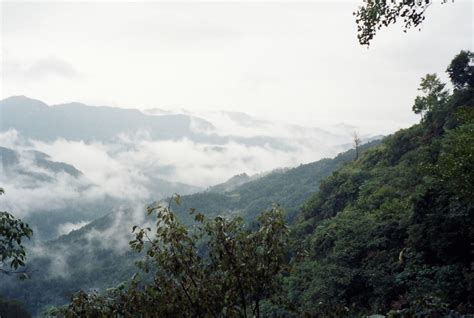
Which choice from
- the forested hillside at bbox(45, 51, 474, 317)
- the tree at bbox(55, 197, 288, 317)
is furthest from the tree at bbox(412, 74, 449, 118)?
the tree at bbox(55, 197, 288, 317)

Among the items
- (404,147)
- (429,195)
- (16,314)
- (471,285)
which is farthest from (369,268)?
(16,314)

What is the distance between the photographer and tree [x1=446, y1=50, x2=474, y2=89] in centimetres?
4641

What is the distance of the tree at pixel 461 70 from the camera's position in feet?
152

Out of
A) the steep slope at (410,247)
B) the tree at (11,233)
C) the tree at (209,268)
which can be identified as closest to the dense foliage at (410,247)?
the steep slope at (410,247)

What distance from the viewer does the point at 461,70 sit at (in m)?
47.1

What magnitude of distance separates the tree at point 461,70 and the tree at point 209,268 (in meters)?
48.9

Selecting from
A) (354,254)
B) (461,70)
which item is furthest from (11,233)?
(461,70)

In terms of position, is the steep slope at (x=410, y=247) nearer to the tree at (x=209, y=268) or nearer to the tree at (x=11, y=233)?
the tree at (x=209, y=268)

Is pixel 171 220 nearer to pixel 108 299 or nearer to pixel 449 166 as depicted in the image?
pixel 108 299

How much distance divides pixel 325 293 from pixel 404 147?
31414 mm

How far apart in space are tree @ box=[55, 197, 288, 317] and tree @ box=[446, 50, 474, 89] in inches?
1926

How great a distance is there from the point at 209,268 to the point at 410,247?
59.1 ft

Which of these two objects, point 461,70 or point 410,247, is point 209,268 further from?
point 461,70

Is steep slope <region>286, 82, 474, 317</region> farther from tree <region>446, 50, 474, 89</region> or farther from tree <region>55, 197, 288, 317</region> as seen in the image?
tree <region>446, 50, 474, 89</region>
